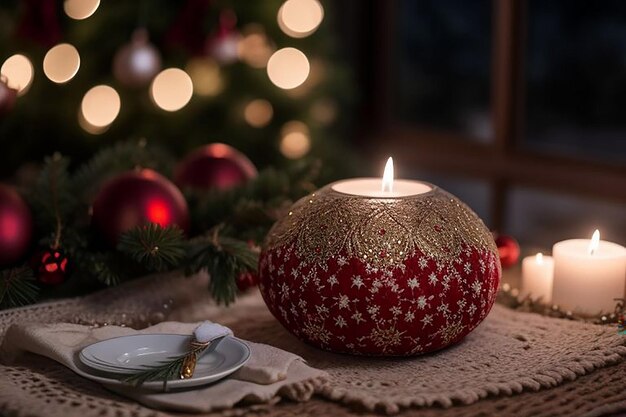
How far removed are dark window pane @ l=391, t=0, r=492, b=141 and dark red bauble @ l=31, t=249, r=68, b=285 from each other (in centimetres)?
184

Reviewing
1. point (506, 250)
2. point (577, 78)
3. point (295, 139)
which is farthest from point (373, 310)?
point (577, 78)

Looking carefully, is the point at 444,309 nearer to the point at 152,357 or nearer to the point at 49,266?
the point at 152,357

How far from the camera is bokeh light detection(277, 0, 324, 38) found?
7.63ft

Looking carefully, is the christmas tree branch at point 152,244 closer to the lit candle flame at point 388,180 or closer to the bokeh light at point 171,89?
the lit candle flame at point 388,180

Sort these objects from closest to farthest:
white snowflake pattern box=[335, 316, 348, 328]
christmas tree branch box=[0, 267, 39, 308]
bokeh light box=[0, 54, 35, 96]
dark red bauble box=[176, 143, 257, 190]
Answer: white snowflake pattern box=[335, 316, 348, 328]
christmas tree branch box=[0, 267, 39, 308]
dark red bauble box=[176, 143, 257, 190]
bokeh light box=[0, 54, 35, 96]

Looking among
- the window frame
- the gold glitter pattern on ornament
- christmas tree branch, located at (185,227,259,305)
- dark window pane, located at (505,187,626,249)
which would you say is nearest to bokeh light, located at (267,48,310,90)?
the window frame

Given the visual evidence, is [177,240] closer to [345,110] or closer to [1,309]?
[1,309]

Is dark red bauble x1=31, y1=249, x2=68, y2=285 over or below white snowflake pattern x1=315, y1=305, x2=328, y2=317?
over

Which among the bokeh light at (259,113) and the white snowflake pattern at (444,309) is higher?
the bokeh light at (259,113)

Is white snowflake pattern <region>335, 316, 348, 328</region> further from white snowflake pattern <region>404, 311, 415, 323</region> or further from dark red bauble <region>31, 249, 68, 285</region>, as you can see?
dark red bauble <region>31, 249, 68, 285</region>

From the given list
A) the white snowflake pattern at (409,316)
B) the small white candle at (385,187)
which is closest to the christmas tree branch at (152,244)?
the small white candle at (385,187)

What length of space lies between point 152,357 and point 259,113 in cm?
153

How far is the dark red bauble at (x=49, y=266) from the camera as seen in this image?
1101 millimetres

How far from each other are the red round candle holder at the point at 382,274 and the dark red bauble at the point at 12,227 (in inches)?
14.0
